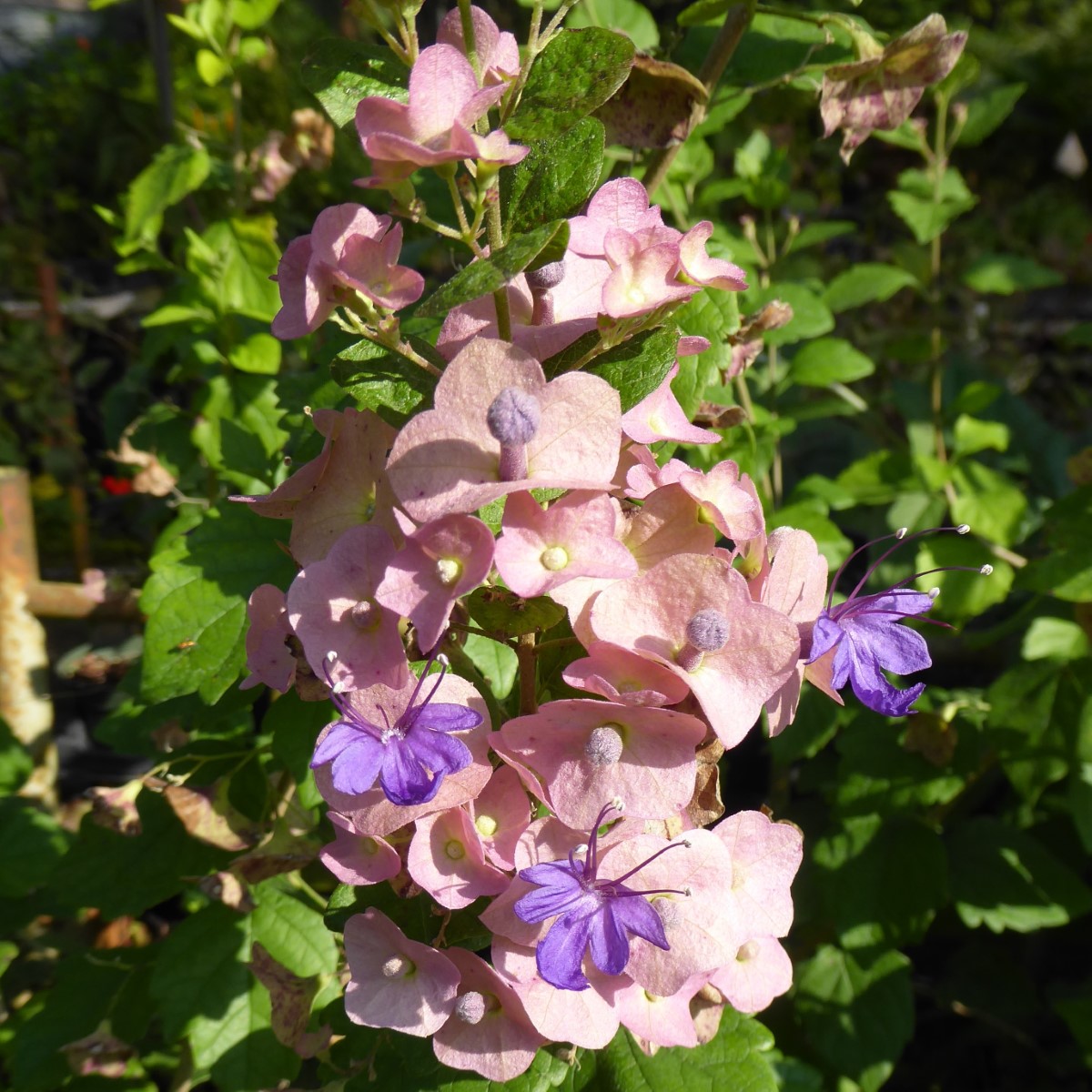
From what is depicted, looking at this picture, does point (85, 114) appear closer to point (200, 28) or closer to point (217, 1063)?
point (200, 28)

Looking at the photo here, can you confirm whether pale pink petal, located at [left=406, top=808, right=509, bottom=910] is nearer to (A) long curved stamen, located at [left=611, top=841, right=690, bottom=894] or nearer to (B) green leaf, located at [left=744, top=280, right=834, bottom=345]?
(A) long curved stamen, located at [left=611, top=841, right=690, bottom=894]

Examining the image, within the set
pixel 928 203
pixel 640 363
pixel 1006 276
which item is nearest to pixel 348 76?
pixel 640 363

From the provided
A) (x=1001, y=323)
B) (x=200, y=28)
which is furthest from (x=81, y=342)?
(x=1001, y=323)

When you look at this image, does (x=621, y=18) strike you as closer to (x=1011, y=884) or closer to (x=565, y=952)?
(x=565, y=952)

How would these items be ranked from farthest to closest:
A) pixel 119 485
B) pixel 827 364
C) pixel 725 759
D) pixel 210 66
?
1. pixel 119 485
2. pixel 725 759
3. pixel 210 66
4. pixel 827 364

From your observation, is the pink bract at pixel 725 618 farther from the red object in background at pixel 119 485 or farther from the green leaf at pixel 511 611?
the red object in background at pixel 119 485

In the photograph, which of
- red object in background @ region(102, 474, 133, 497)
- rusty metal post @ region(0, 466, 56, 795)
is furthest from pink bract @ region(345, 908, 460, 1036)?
red object in background @ region(102, 474, 133, 497)
